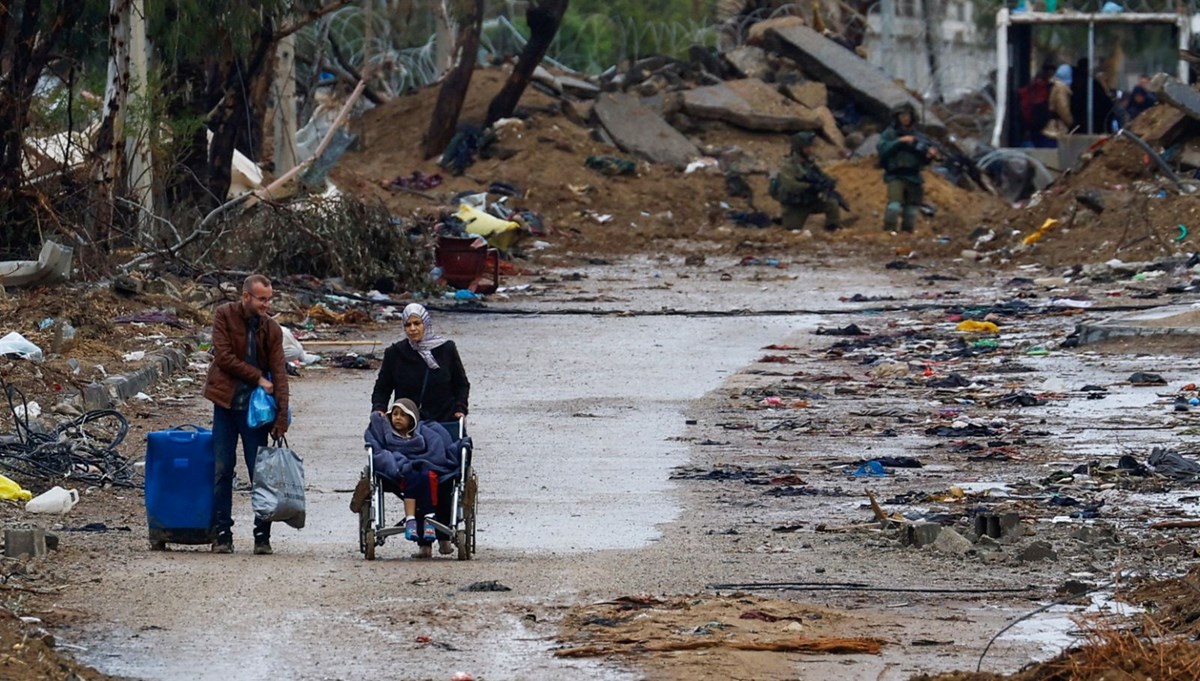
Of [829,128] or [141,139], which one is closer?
[141,139]

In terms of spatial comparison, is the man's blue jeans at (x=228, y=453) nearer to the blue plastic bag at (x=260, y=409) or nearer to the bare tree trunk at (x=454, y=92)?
the blue plastic bag at (x=260, y=409)

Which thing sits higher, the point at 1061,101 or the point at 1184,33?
the point at 1184,33

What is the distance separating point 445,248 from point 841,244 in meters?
9.54

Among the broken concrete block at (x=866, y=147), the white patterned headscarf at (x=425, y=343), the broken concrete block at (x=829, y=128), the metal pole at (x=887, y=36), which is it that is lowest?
the white patterned headscarf at (x=425, y=343)

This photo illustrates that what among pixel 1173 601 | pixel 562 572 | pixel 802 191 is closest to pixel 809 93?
pixel 802 191

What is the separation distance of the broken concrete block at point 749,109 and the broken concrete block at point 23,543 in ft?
104

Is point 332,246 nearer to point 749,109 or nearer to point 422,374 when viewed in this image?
point 422,374

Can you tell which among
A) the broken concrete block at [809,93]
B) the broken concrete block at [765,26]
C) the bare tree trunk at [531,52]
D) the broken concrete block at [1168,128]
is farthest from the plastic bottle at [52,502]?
the broken concrete block at [765,26]

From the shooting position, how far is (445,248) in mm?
24891

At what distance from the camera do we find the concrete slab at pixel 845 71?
41.8 meters

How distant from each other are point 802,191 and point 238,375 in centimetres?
2400

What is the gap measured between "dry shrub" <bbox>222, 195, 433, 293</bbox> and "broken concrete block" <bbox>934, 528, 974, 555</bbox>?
1459 centimetres

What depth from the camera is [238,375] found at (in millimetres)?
9781

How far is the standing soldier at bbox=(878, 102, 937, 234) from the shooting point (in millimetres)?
31094
